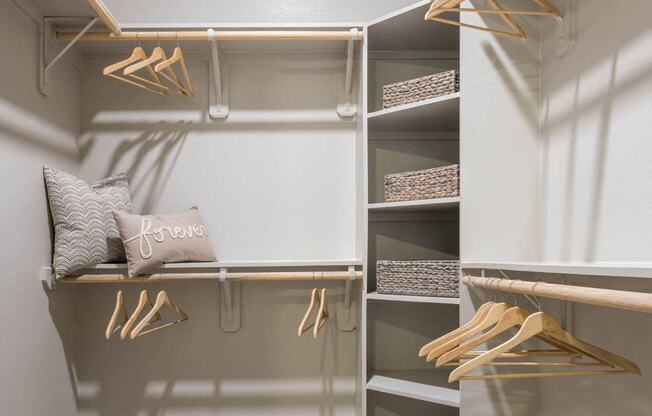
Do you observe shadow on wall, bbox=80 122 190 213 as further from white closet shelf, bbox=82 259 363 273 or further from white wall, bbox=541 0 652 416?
white wall, bbox=541 0 652 416

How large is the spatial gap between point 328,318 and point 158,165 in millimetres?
1056

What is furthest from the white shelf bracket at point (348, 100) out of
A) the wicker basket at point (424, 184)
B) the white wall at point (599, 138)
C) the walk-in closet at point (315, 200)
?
the white wall at point (599, 138)

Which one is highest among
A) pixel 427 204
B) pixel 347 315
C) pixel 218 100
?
pixel 218 100

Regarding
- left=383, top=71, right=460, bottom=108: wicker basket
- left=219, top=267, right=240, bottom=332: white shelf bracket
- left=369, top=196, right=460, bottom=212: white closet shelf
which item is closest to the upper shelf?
left=383, top=71, right=460, bottom=108: wicker basket

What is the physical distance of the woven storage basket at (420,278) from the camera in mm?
1751

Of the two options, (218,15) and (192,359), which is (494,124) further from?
(192,359)

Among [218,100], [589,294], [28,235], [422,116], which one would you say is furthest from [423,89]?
[28,235]

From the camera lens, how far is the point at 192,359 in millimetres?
2238

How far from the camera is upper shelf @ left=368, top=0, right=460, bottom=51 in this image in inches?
73.6

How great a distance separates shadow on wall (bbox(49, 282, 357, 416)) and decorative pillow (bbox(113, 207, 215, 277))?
284 mm

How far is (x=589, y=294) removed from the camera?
2.82 feet

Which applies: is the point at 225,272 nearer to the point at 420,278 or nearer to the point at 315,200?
the point at 315,200

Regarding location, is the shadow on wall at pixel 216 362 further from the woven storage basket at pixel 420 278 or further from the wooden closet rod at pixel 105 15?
→ the wooden closet rod at pixel 105 15

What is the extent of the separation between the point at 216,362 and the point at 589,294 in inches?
69.9
